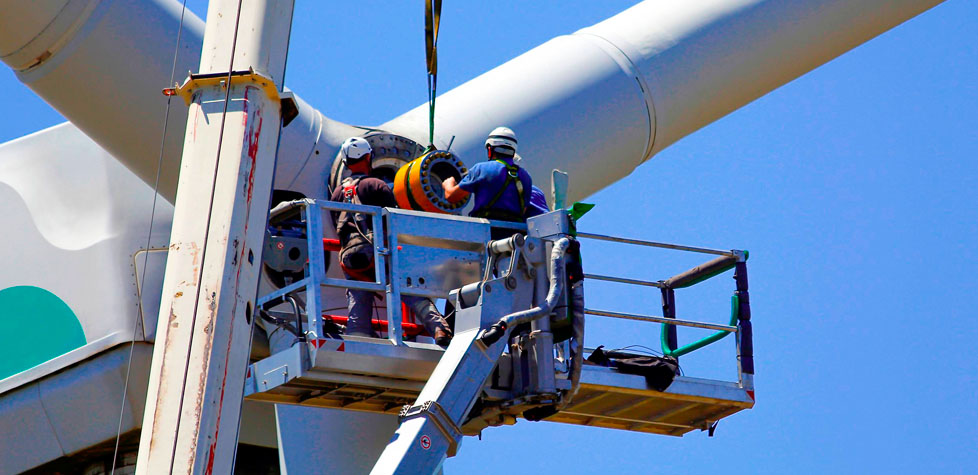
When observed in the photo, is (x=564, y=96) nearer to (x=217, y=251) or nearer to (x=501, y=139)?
(x=501, y=139)

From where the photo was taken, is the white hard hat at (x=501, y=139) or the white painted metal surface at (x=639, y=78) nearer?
the white hard hat at (x=501, y=139)

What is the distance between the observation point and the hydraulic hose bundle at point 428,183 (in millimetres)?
12055

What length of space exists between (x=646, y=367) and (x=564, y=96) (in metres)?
4.75

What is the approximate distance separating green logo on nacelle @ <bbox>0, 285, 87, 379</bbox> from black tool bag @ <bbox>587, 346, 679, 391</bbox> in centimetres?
585

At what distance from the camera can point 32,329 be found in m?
15.7

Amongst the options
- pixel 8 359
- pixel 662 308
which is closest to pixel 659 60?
pixel 662 308

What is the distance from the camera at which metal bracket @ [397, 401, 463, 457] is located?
996 centimetres

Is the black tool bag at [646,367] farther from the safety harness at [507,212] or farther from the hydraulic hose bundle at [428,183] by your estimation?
the hydraulic hose bundle at [428,183]

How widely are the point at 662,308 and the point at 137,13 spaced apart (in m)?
5.31

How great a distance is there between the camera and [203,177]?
9.23m

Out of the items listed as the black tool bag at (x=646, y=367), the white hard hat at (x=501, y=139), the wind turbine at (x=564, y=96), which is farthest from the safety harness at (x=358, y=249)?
the wind turbine at (x=564, y=96)

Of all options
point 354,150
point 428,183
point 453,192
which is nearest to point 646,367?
point 453,192

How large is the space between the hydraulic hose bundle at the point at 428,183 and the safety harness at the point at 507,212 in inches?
16.2

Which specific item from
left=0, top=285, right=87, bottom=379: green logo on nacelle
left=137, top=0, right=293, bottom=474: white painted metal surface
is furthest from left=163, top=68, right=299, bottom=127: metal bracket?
left=0, top=285, right=87, bottom=379: green logo on nacelle
